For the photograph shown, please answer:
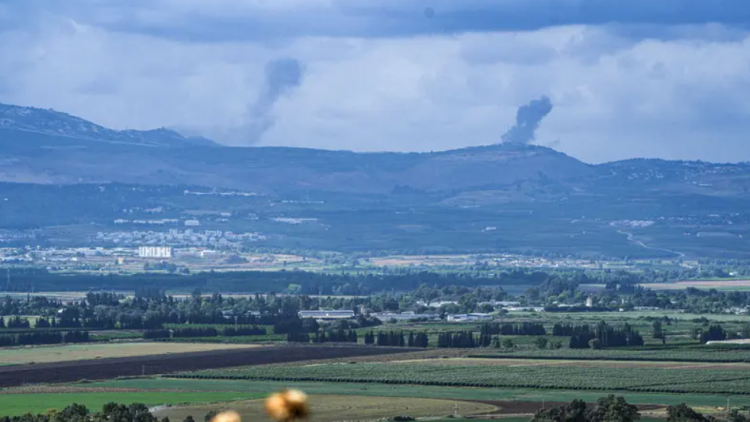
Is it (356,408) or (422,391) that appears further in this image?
(422,391)

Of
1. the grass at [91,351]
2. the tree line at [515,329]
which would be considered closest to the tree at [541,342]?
the tree line at [515,329]

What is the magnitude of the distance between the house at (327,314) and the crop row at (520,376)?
144 ft

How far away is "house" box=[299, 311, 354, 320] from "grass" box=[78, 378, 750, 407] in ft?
167

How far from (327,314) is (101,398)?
6473 cm

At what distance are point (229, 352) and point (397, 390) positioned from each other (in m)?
21.8

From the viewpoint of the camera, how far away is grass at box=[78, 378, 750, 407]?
200 ft

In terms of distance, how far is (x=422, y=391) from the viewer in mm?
64188

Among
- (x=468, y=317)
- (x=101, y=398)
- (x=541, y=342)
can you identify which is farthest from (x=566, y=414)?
(x=468, y=317)

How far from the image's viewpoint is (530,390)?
2549 inches

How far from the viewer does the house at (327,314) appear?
120 meters

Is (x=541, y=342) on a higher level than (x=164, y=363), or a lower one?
higher

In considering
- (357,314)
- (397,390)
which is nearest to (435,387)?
(397,390)

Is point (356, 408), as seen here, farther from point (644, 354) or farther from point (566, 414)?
point (644, 354)

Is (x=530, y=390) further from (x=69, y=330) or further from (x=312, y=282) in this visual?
(x=312, y=282)
